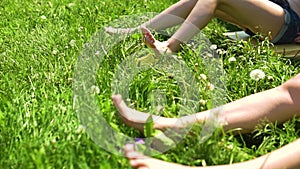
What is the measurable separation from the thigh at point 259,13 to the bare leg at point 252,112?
93 centimetres

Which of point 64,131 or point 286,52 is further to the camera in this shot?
point 286,52

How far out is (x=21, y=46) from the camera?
8.48 ft

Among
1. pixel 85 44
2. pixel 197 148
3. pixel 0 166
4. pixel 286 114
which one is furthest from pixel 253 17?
pixel 0 166

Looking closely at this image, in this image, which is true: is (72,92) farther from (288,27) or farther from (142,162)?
(288,27)

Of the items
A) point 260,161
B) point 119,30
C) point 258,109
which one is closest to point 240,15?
point 119,30

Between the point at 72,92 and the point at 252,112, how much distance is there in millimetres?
625

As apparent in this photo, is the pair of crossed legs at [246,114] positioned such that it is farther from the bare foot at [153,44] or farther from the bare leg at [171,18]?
the bare leg at [171,18]

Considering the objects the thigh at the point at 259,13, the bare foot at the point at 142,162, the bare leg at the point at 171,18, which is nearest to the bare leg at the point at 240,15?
the thigh at the point at 259,13

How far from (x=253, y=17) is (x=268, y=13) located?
0.23ft

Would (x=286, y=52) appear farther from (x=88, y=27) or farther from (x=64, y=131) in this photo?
(x=64, y=131)

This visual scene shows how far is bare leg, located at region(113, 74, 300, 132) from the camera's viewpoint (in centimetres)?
167

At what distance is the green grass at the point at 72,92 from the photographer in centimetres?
151

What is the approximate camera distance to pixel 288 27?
2598 millimetres

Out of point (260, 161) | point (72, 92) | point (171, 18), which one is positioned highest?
point (171, 18)
